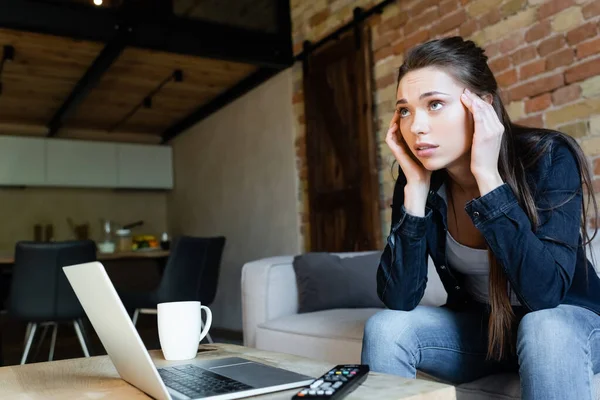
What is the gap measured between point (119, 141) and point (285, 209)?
303 cm

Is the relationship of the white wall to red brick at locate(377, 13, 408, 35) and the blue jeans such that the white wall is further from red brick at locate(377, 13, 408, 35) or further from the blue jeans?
the blue jeans

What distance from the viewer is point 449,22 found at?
302cm

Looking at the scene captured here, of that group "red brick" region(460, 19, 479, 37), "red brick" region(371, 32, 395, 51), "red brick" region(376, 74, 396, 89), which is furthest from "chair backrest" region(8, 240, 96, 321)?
"red brick" region(460, 19, 479, 37)

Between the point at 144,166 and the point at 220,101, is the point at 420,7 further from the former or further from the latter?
the point at 144,166

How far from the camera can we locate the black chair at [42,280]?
315 cm

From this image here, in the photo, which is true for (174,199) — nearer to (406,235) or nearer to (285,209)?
(285,209)

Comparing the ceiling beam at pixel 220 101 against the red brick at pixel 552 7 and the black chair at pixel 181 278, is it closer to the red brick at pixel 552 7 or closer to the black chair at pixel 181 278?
the black chair at pixel 181 278

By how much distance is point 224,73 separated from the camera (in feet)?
15.7

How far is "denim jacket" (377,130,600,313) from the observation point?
1.08 meters

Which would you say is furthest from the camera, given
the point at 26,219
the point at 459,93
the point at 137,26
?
the point at 26,219

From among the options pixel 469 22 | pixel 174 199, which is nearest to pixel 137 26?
pixel 469 22

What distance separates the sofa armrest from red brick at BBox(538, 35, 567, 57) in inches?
58.7

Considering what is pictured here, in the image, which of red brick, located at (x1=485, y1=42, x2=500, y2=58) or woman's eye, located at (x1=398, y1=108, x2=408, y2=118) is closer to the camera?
woman's eye, located at (x1=398, y1=108, x2=408, y2=118)

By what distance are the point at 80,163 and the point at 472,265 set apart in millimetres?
5473
